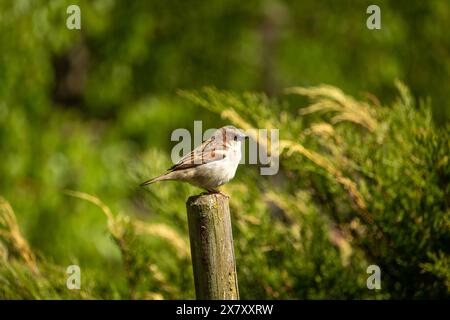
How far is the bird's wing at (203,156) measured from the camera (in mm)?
3766

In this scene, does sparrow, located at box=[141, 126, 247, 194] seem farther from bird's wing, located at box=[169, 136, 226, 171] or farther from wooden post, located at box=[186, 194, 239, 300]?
wooden post, located at box=[186, 194, 239, 300]

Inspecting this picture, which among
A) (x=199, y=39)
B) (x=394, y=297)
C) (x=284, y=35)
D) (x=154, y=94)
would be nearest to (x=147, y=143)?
(x=154, y=94)

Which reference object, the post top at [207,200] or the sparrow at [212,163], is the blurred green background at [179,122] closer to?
the sparrow at [212,163]

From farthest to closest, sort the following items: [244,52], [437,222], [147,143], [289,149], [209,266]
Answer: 1. [244,52]
2. [147,143]
3. [289,149]
4. [437,222]
5. [209,266]

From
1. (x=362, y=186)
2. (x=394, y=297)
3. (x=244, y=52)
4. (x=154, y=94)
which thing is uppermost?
(x=244, y=52)

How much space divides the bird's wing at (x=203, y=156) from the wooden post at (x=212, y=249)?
583mm

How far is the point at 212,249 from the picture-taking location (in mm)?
3137

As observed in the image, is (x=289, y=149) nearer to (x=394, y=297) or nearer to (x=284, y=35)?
(x=394, y=297)

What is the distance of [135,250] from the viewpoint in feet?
13.0

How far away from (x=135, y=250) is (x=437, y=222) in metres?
1.50

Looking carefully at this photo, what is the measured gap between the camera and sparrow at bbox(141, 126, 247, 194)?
12.3ft

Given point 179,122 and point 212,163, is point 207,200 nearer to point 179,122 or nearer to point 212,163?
point 212,163

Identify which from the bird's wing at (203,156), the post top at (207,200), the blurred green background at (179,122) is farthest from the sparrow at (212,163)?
the post top at (207,200)

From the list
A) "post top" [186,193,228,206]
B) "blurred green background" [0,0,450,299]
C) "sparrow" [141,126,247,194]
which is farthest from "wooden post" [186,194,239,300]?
"blurred green background" [0,0,450,299]
